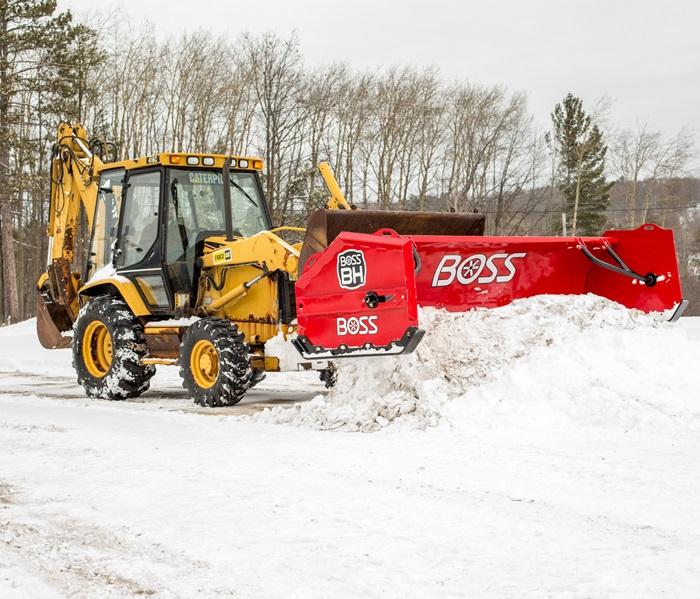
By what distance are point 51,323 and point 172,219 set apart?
2.86 metres

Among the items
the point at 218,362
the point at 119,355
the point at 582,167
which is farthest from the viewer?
the point at 582,167

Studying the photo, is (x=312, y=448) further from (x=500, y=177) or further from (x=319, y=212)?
(x=500, y=177)

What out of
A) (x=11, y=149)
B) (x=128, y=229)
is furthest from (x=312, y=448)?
(x=11, y=149)

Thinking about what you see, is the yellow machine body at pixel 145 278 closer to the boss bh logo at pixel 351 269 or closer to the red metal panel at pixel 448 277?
the red metal panel at pixel 448 277

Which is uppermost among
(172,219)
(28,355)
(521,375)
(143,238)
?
(172,219)

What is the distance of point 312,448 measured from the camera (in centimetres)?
550

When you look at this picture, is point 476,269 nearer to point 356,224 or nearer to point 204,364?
point 356,224

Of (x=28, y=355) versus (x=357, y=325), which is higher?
(x=357, y=325)

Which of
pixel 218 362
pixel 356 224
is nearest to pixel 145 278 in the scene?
pixel 218 362

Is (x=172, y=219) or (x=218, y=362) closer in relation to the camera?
(x=218, y=362)

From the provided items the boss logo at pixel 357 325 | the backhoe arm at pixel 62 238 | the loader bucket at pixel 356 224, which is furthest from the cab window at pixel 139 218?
the boss logo at pixel 357 325

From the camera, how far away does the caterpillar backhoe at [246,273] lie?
654cm

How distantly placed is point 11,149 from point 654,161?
34034 mm

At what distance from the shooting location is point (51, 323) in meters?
10.5
